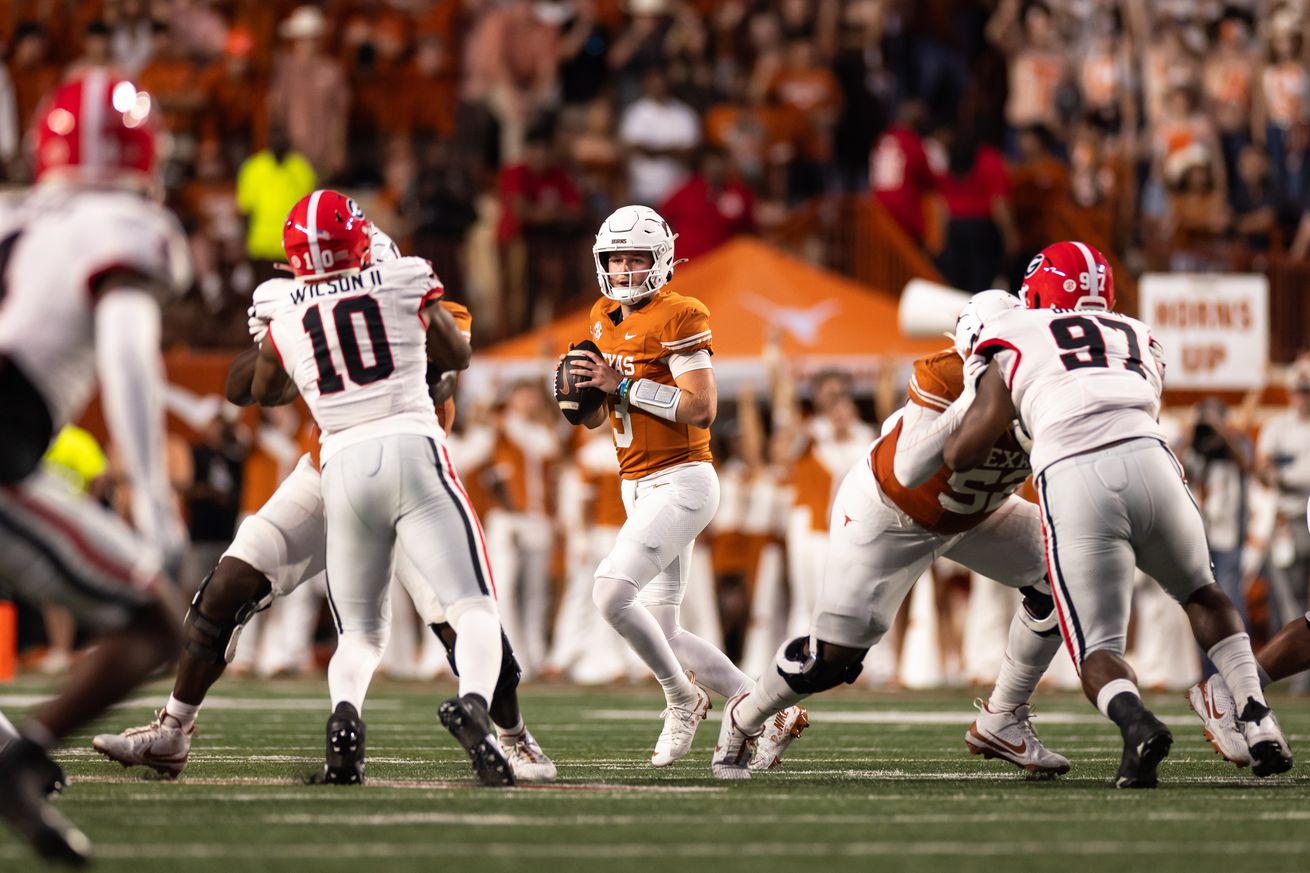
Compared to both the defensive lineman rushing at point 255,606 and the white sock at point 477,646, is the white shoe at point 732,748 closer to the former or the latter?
the defensive lineman rushing at point 255,606

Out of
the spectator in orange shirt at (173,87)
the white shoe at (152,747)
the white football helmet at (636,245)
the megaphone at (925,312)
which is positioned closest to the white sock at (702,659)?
the white football helmet at (636,245)

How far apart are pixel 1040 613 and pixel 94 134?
3962mm

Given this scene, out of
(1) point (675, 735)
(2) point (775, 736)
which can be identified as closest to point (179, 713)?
(1) point (675, 735)

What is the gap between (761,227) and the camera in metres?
17.1

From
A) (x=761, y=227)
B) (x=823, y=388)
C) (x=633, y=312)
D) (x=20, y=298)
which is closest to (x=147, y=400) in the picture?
(x=20, y=298)

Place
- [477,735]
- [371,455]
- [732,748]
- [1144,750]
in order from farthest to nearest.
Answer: [732,748] < [371,455] < [1144,750] < [477,735]

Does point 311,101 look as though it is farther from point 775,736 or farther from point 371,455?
point 371,455

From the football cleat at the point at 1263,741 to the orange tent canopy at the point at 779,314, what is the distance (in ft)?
26.3

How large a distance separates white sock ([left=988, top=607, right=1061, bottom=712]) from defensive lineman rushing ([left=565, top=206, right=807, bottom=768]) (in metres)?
0.75

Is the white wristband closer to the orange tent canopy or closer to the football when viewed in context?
the football

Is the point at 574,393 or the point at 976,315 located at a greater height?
the point at 976,315

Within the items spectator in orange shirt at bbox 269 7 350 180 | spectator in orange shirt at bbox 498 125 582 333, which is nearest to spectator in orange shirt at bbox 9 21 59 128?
spectator in orange shirt at bbox 269 7 350 180

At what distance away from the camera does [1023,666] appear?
7.82 meters

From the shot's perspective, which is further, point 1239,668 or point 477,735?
point 1239,668
